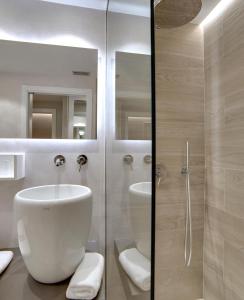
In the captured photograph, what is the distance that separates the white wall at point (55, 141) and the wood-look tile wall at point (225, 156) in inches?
34.6

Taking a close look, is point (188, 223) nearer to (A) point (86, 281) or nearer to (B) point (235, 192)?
(B) point (235, 192)

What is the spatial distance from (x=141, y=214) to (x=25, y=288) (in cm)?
124

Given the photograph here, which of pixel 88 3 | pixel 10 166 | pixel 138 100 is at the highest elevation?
pixel 88 3

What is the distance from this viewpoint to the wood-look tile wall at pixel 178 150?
1.50 meters

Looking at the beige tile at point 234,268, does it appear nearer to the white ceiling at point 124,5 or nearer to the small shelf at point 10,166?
the white ceiling at point 124,5

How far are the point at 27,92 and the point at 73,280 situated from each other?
58.9 inches

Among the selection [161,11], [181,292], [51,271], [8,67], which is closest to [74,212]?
[51,271]

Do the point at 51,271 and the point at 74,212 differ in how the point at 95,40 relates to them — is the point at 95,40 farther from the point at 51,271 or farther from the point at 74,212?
the point at 51,271

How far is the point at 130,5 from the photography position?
0.98 metres

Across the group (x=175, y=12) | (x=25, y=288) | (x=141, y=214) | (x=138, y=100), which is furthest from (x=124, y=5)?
(x=25, y=288)

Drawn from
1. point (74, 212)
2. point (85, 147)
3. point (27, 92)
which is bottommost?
point (74, 212)

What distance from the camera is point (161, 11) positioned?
1.37 meters

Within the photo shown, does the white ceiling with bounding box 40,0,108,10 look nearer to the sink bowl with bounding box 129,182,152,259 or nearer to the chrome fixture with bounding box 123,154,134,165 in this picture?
the chrome fixture with bounding box 123,154,134,165

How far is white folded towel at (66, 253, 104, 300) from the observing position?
4.36 ft
